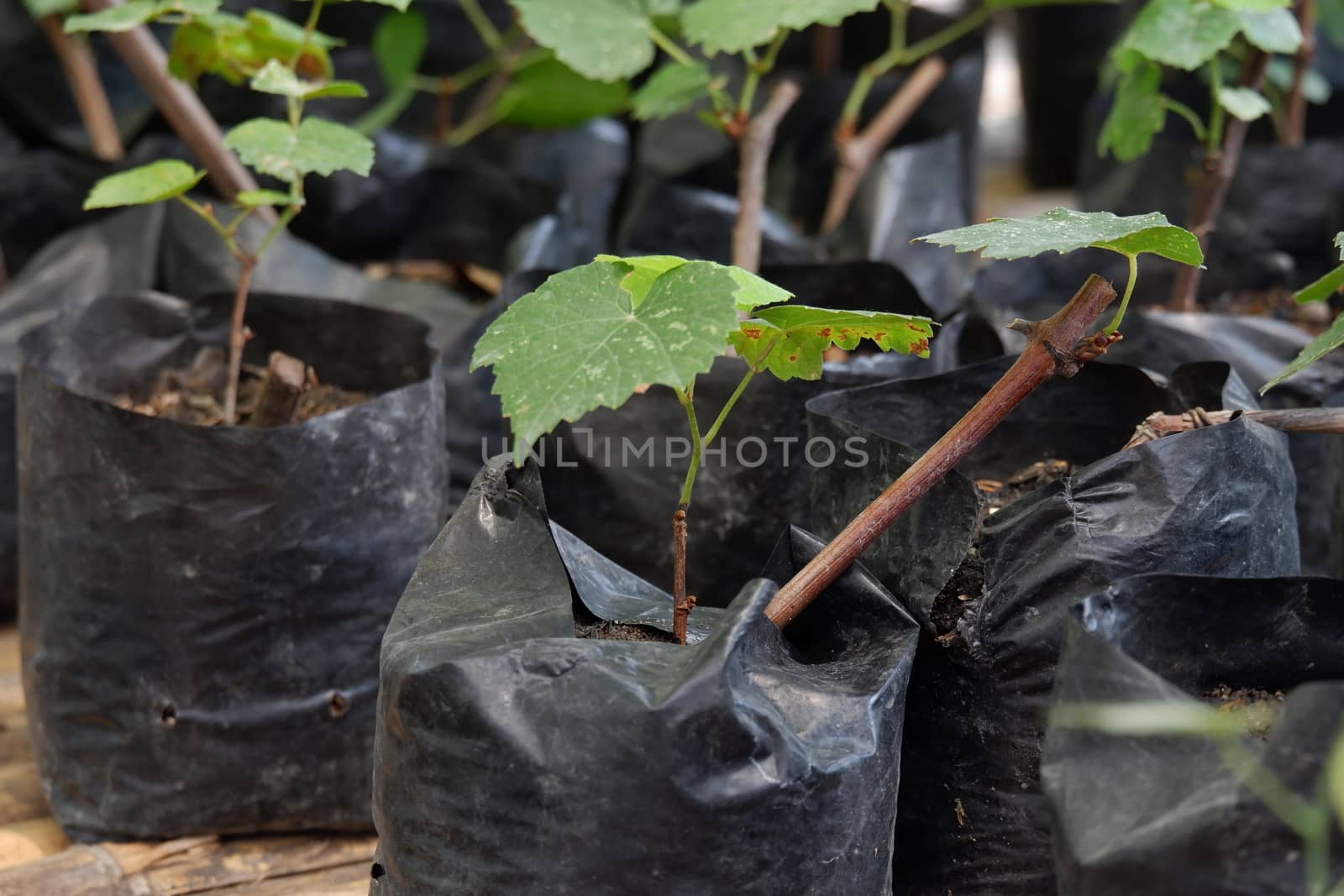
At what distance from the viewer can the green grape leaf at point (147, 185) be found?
3.84 ft

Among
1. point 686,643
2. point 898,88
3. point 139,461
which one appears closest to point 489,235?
point 898,88

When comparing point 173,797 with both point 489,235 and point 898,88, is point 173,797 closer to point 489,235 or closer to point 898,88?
point 489,235

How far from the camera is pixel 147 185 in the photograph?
1.19 metres

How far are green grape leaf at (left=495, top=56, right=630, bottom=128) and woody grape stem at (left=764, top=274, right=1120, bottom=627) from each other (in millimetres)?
1505

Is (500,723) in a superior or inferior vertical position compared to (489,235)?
superior

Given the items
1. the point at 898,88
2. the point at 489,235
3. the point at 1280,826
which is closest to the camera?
the point at 1280,826

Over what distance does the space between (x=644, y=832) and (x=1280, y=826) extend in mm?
322

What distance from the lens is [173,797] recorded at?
1177 mm

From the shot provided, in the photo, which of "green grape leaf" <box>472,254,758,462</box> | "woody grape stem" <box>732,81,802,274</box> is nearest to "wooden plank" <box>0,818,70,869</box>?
"green grape leaf" <box>472,254,758,462</box>

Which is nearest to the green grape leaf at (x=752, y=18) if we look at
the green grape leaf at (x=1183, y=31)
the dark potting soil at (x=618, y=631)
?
the green grape leaf at (x=1183, y=31)

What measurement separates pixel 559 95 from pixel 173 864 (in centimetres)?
146

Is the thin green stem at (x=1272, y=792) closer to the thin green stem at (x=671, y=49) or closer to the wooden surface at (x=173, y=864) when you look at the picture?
the wooden surface at (x=173, y=864)

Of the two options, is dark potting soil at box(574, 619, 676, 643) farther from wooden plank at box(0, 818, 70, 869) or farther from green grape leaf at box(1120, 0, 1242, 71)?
green grape leaf at box(1120, 0, 1242, 71)

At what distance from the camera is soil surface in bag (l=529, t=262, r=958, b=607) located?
1.29 meters
